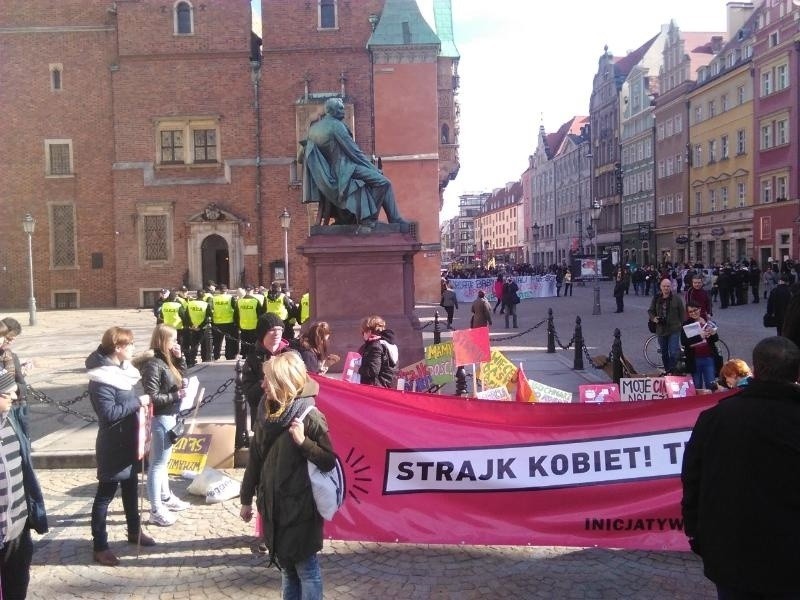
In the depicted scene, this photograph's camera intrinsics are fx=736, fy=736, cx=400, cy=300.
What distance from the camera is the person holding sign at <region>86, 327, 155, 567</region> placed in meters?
5.27

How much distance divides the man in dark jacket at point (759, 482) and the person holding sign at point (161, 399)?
4.31m

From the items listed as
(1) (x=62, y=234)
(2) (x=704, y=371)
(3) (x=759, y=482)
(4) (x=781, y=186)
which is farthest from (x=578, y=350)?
(4) (x=781, y=186)

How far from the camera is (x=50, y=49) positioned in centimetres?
3594

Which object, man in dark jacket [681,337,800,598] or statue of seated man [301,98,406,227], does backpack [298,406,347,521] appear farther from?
statue of seated man [301,98,406,227]

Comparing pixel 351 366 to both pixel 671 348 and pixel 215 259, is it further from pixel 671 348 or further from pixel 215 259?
pixel 215 259

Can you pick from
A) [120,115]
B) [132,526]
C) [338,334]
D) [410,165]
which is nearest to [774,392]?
[132,526]

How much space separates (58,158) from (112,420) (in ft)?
117

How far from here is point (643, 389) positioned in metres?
7.51

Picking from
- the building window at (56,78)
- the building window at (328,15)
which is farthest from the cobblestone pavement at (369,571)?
the building window at (56,78)

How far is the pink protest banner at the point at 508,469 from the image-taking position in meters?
5.16

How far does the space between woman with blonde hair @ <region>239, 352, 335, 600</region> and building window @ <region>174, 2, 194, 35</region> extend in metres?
35.7

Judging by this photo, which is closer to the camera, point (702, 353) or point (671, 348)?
point (702, 353)

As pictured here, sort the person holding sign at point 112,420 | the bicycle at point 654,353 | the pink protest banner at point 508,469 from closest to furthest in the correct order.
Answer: the pink protest banner at point 508,469 < the person holding sign at point 112,420 < the bicycle at point 654,353

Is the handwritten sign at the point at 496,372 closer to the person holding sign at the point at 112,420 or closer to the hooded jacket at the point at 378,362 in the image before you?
the hooded jacket at the point at 378,362
